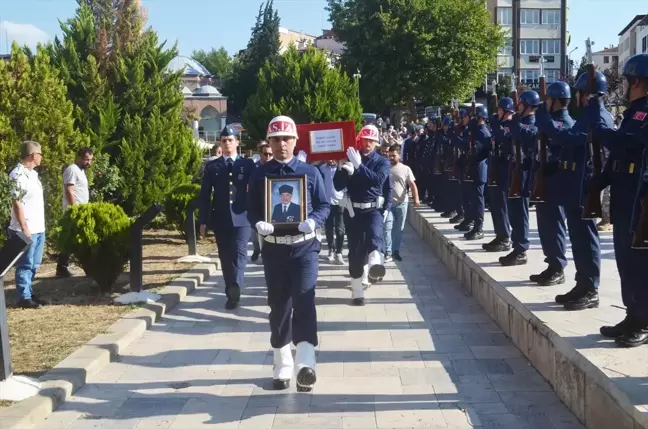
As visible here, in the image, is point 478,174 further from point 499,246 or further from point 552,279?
point 552,279

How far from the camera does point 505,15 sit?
8469 cm

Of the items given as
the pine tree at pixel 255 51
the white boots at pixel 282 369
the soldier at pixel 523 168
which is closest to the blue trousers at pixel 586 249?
the soldier at pixel 523 168

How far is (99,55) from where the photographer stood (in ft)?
58.4

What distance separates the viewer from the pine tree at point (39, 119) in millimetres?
12492

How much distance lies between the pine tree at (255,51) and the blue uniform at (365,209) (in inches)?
2706

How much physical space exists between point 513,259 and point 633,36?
99970 millimetres

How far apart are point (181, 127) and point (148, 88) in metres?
1.34

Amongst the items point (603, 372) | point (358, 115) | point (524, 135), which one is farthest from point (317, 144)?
point (358, 115)

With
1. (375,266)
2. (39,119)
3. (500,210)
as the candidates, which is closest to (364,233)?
(375,266)

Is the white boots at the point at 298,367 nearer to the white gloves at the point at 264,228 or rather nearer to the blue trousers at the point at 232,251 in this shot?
the white gloves at the point at 264,228

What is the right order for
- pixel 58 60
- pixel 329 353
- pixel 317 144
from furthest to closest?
pixel 58 60 < pixel 317 144 < pixel 329 353

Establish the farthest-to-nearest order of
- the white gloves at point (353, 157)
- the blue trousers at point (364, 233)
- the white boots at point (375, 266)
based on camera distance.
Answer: the white boots at point (375, 266) → the blue trousers at point (364, 233) → the white gloves at point (353, 157)

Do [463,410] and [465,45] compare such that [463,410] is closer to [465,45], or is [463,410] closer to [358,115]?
[358,115]

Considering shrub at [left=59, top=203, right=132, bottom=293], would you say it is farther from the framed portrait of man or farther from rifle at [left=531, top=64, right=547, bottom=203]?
rifle at [left=531, top=64, right=547, bottom=203]
